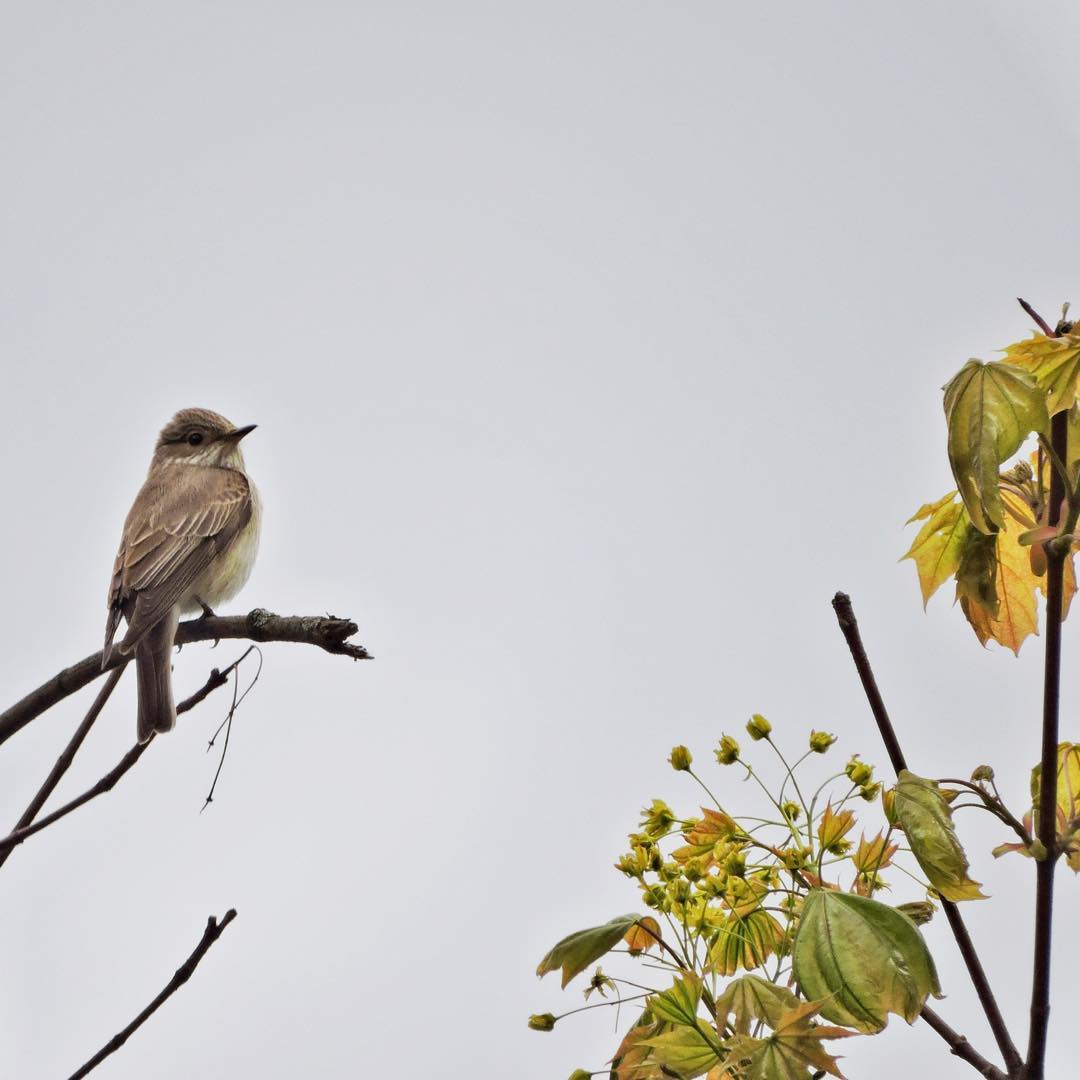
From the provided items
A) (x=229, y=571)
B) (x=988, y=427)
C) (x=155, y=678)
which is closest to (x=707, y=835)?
(x=988, y=427)

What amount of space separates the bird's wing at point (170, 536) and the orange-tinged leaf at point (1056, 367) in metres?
3.19

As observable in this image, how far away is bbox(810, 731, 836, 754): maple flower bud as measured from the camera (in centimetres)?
209

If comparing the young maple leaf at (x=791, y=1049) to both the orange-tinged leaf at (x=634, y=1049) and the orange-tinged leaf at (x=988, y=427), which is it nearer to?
the orange-tinged leaf at (x=634, y=1049)

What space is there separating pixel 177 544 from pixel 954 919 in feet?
14.5

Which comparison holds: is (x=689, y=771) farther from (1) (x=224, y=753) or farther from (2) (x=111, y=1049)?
(1) (x=224, y=753)

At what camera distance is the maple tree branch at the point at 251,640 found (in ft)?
9.08

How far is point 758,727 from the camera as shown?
2043mm

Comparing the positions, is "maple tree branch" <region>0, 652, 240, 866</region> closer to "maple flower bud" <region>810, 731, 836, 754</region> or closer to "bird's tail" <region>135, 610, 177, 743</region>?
"maple flower bud" <region>810, 731, 836, 754</region>

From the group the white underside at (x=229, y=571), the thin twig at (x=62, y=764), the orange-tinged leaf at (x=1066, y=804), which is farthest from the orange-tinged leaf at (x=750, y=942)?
the white underside at (x=229, y=571)

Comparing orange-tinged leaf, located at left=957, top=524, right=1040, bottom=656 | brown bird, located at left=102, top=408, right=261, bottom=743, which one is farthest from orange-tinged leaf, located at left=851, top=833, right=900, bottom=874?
brown bird, located at left=102, top=408, right=261, bottom=743

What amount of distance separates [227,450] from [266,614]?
151 inches

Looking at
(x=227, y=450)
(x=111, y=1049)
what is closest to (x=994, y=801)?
(x=111, y=1049)

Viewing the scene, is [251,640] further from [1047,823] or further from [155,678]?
[1047,823]

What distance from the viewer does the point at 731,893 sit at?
1.96 meters
